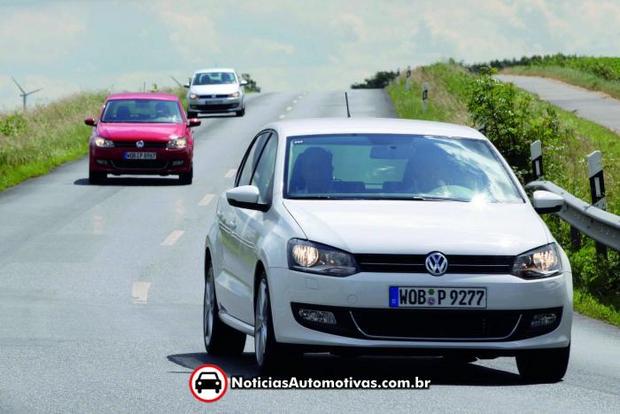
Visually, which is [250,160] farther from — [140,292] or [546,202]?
[140,292]

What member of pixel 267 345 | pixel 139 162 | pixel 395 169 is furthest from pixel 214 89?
pixel 267 345

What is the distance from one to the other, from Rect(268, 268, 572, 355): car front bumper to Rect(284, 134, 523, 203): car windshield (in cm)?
102

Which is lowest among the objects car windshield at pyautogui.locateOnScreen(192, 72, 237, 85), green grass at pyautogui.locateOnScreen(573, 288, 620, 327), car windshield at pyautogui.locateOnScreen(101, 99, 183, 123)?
car windshield at pyautogui.locateOnScreen(192, 72, 237, 85)

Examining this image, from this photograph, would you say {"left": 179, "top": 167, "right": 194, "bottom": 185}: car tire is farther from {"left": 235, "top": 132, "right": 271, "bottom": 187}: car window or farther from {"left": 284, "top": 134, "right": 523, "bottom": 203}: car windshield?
{"left": 284, "top": 134, "right": 523, "bottom": 203}: car windshield

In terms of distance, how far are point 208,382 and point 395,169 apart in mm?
1930

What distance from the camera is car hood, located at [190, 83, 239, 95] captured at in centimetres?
5369

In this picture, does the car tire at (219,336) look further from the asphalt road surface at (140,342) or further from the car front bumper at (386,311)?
the car front bumper at (386,311)

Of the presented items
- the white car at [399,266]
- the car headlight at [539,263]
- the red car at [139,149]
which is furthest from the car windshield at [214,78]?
the car headlight at [539,263]

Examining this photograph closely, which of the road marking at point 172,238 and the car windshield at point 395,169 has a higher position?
the car windshield at point 395,169

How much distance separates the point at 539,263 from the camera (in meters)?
9.05

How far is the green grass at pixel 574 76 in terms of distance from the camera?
197ft

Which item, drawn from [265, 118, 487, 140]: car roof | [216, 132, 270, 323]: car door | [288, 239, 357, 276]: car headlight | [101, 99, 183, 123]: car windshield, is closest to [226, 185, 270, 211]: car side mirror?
[216, 132, 270, 323]: car door

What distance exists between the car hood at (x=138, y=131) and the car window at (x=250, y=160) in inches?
709

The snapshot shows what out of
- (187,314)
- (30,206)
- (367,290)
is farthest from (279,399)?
(30,206)
